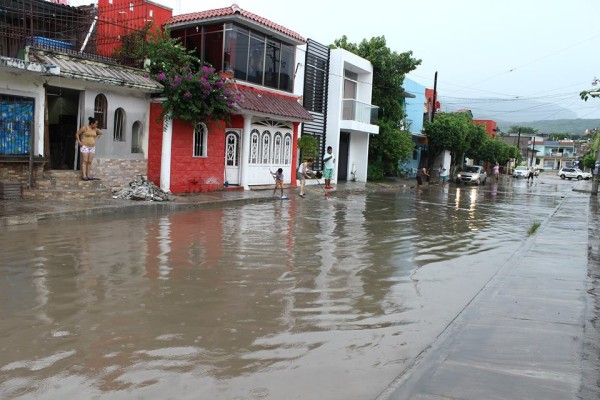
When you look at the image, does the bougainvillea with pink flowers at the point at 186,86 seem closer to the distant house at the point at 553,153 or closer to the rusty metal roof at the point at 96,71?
the rusty metal roof at the point at 96,71

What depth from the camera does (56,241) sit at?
925 cm

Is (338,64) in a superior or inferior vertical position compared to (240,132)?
superior

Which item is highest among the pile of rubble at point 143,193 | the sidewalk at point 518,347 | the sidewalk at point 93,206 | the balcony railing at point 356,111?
the balcony railing at point 356,111

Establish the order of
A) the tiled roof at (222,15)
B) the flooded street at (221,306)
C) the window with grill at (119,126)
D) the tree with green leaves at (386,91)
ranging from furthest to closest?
the tree with green leaves at (386,91)
the tiled roof at (222,15)
the window with grill at (119,126)
the flooded street at (221,306)

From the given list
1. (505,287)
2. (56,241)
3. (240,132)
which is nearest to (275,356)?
(505,287)

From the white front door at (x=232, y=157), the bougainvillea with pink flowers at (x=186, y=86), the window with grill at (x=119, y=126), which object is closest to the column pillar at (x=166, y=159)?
the bougainvillea with pink flowers at (x=186, y=86)

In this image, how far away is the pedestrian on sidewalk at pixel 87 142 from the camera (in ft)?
47.2

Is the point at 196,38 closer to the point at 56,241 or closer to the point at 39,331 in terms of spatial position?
the point at 56,241

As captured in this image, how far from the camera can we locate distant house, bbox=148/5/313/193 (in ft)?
57.9

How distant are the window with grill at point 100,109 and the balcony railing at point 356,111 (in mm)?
14773

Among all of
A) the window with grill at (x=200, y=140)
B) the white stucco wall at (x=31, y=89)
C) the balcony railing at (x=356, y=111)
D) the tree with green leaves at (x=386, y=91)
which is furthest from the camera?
the tree with green leaves at (x=386, y=91)

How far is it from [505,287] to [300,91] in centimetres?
1901

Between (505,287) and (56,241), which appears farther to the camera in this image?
(56,241)

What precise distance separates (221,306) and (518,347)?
3.05 m
